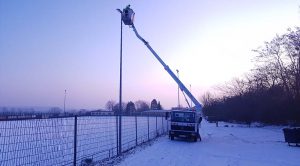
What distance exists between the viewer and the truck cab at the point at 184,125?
2880 centimetres

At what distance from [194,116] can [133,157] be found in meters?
14.3

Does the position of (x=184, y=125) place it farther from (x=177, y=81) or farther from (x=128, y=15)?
(x=128, y=15)

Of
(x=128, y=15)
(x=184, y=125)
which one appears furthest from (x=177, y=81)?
(x=128, y=15)

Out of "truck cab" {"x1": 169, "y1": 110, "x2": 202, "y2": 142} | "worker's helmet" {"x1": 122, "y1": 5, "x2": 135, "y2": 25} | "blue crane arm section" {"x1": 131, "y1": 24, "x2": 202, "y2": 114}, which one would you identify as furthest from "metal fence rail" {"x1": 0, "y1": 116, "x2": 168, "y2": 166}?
"blue crane arm section" {"x1": 131, "y1": 24, "x2": 202, "y2": 114}

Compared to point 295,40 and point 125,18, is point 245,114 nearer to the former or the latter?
point 295,40

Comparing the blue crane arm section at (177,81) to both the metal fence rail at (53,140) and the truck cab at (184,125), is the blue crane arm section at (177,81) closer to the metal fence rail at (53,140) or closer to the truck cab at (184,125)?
the truck cab at (184,125)

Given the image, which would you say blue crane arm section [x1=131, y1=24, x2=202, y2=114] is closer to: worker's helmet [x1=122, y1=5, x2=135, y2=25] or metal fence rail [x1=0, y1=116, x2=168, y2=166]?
worker's helmet [x1=122, y1=5, x2=135, y2=25]

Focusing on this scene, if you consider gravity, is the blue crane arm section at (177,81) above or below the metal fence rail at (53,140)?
above

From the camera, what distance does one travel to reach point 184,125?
96.0ft

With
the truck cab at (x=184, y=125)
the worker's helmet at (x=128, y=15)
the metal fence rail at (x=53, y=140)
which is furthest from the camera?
the truck cab at (x=184, y=125)

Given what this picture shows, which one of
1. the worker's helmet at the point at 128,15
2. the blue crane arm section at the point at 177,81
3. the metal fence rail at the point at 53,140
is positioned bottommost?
the metal fence rail at the point at 53,140

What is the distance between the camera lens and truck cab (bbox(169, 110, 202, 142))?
94.5 ft

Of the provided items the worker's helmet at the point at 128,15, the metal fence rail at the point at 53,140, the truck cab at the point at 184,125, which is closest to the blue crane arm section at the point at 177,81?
the truck cab at the point at 184,125

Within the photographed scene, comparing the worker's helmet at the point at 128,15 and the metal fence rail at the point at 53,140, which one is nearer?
the metal fence rail at the point at 53,140
